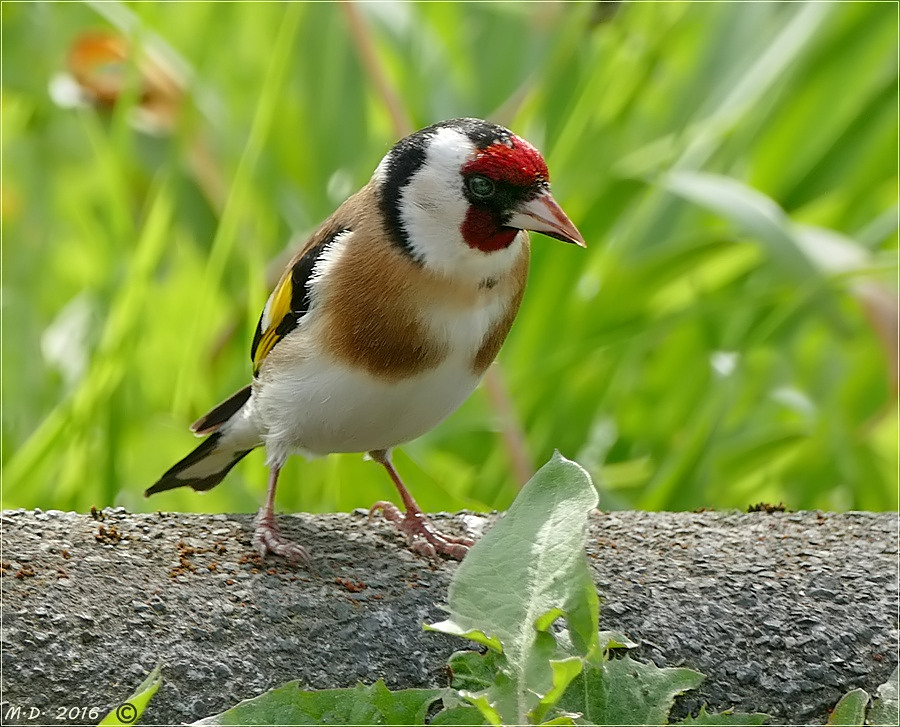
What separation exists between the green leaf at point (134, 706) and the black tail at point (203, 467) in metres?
1.09

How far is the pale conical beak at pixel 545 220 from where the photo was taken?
216 cm

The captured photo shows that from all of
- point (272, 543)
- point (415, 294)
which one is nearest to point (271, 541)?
point (272, 543)

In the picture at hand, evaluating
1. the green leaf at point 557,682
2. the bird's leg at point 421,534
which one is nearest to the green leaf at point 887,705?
the green leaf at point 557,682

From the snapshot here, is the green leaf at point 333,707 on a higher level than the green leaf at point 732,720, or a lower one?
lower

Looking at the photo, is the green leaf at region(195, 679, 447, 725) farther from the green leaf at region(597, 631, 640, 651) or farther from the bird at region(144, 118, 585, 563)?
the bird at region(144, 118, 585, 563)

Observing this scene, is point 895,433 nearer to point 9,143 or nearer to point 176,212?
point 176,212

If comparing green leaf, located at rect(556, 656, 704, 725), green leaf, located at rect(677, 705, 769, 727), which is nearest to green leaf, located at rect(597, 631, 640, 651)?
green leaf, located at rect(556, 656, 704, 725)

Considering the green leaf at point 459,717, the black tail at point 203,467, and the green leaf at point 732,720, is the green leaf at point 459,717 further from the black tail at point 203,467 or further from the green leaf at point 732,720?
the black tail at point 203,467

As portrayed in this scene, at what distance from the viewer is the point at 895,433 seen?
421 centimetres

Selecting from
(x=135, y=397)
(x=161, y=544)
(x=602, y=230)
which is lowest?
(x=135, y=397)

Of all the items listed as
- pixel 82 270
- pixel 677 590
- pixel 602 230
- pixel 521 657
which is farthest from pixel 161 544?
pixel 82 270

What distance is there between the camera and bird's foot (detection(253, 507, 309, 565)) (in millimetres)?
2090

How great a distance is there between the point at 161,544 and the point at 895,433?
113 inches

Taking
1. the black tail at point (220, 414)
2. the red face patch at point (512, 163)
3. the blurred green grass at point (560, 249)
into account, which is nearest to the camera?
the red face patch at point (512, 163)
